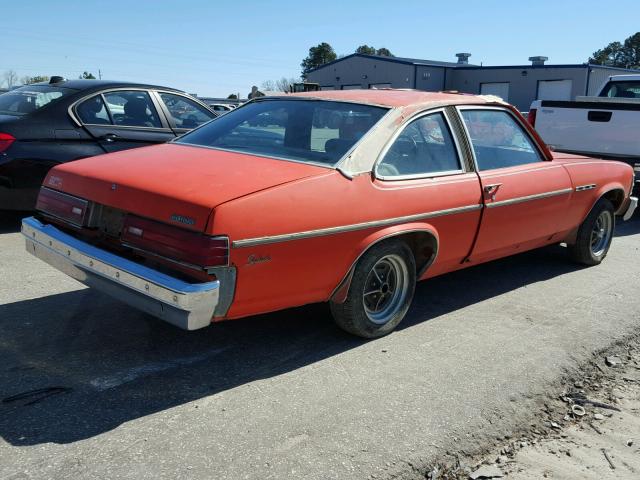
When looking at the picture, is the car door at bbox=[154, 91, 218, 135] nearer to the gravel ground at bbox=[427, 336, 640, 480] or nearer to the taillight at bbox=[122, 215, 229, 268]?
the taillight at bbox=[122, 215, 229, 268]

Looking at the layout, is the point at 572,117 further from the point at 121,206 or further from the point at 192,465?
the point at 192,465

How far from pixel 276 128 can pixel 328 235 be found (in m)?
1.21

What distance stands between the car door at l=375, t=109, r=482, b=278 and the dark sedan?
3.74 meters

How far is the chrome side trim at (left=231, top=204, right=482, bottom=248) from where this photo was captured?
3.07 meters

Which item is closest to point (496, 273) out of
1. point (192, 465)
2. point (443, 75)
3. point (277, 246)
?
point (277, 246)

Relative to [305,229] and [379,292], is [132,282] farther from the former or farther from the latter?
[379,292]

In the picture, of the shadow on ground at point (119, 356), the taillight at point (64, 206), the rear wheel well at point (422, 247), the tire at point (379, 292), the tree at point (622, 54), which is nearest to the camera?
the shadow on ground at point (119, 356)

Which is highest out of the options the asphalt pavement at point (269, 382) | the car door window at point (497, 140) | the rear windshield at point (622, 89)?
the rear windshield at point (622, 89)

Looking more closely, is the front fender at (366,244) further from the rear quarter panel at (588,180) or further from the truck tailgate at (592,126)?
the truck tailgate at (592,126)


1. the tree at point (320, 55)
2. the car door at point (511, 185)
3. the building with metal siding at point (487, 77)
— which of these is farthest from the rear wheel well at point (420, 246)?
the tree at point (320, 55)

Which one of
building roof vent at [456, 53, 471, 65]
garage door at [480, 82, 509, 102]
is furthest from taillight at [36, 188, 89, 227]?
building roof vent at [456, 53, 471, 65]

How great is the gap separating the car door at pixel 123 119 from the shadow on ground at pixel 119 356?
2.58m

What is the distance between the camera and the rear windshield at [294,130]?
3918 millimetres

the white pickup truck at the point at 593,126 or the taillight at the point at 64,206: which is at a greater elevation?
the white pickup truck at the point at 593,126
